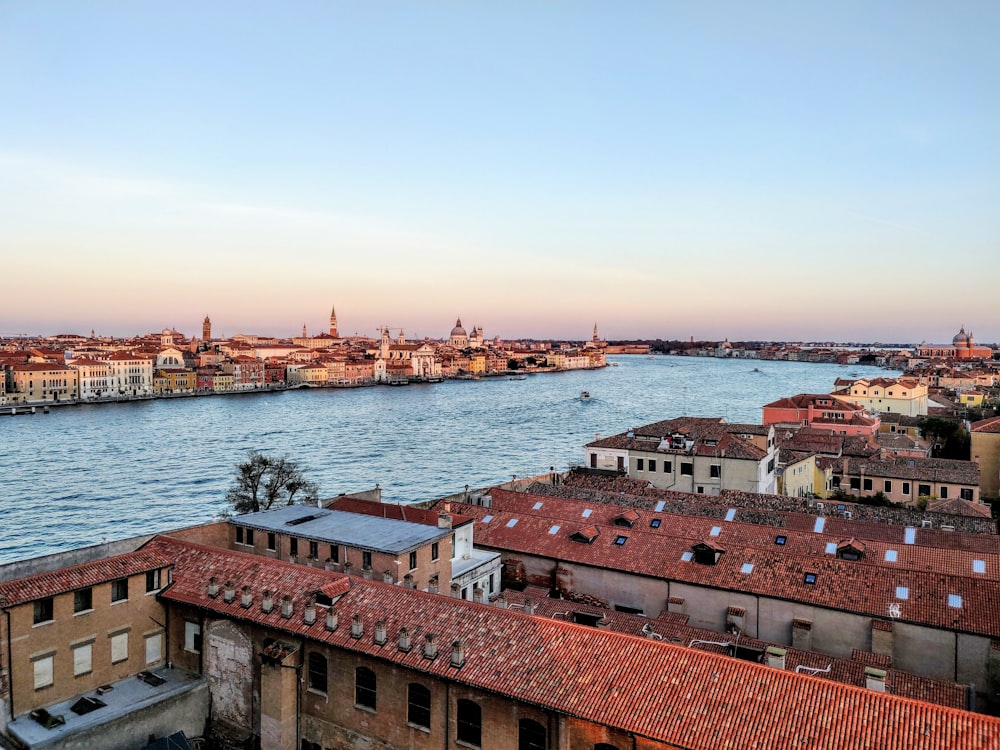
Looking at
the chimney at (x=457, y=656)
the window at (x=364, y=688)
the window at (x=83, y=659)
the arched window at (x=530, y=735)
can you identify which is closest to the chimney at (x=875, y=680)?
the arched window at (x=530, y=735)

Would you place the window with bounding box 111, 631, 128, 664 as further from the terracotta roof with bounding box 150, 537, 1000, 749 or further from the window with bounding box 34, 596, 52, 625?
the terracotta roof with bounding box 150, 537, 1000, 749

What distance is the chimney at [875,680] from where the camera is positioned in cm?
969

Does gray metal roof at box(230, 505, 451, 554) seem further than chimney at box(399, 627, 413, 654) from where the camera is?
Yes

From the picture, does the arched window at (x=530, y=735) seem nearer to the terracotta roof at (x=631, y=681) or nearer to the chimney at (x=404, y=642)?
the terracotta roof at (x=631, y=681)

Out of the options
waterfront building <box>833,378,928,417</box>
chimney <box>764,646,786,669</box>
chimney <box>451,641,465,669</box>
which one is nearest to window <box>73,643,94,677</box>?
chimney <box>451,641,465,669</box>

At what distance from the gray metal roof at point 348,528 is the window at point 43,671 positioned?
5110mm

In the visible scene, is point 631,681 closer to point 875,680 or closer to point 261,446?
point 875,680

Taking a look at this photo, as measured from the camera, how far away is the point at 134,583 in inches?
499

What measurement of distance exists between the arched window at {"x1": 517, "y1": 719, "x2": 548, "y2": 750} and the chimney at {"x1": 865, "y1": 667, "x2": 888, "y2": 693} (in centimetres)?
437

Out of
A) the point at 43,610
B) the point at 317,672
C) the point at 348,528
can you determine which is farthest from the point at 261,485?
the point at 317,672

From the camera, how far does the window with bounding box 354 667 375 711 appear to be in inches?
424

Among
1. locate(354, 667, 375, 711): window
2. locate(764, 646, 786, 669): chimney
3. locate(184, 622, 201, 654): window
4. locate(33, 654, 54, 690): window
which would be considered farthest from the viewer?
locate(184, 622, 201, 654): window

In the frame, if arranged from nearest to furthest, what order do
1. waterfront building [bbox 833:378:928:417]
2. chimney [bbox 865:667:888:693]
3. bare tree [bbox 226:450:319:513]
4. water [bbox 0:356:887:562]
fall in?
chimney [bbox 865:667:888:693], bare tree [bbox 226:450:319:513], water [bbox 0:356:887:562], waterfront building [bbox 833:378:928:417]

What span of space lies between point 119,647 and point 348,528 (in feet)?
16.6
